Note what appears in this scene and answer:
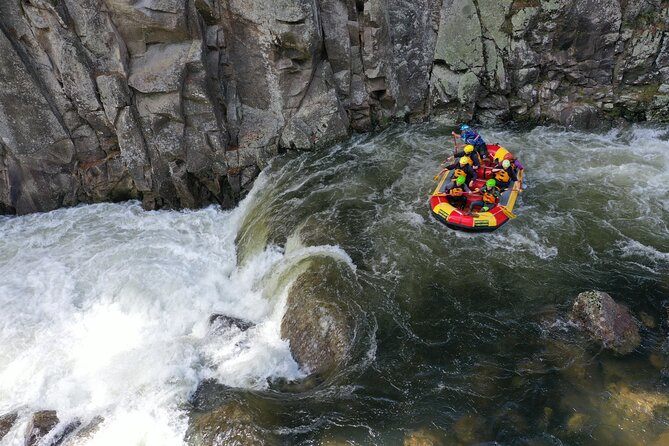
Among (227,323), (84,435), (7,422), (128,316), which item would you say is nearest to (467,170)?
(227,323)

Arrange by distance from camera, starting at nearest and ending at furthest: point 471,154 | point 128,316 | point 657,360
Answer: point 657,360
point 128,316
point 471,154

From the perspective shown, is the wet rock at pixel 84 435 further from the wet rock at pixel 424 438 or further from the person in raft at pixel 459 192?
the person in raft at pixel 459 192

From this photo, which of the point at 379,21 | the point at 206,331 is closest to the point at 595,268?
the point at 206,331

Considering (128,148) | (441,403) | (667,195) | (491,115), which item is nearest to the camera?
(441,403)

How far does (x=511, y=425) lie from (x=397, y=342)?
230 centimetres

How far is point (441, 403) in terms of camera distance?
7.19 m

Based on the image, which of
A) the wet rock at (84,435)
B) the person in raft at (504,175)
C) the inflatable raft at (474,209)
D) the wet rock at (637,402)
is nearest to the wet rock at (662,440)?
the wet rock at (637,402)

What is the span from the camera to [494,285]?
9414mm

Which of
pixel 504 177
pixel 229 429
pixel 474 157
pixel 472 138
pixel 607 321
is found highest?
pixel 472 138

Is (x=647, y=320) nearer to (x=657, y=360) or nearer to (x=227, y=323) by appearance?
(x=657, y=360)

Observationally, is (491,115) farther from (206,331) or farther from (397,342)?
(206,331)

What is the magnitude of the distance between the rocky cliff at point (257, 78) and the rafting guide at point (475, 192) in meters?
4.11

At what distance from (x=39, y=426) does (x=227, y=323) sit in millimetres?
3583

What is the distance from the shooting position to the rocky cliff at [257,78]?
12.8 meters
